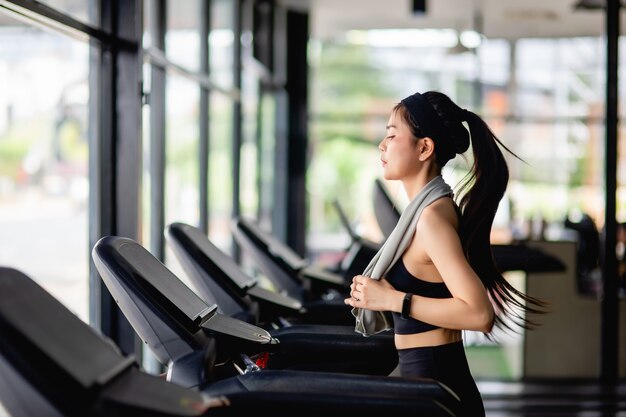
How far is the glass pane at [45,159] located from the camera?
2.59 meters

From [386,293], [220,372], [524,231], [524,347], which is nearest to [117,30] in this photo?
[220,372]

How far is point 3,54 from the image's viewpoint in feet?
8.31

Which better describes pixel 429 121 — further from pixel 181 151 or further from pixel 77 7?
pixel 181 151

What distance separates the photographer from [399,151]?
183 centimetres

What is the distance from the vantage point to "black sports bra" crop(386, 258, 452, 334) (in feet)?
5.82

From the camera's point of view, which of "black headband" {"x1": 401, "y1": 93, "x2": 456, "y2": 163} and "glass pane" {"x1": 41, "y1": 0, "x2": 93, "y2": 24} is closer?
"black headband" {"x1": 401, "y1": 93, "x2": 456, "y2": 163}

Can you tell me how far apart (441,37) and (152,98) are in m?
6.04

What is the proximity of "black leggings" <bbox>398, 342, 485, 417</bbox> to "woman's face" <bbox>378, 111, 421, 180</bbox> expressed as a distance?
377 millimetres

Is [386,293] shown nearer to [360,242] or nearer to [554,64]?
[360,242]

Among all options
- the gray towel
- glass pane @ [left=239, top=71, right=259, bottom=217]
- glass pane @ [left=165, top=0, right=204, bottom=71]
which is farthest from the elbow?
glass pane @ [left=239, top=71, right=259, bottom=217]

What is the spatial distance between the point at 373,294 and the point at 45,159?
154 cm

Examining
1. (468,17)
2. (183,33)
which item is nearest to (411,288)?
(183,33)

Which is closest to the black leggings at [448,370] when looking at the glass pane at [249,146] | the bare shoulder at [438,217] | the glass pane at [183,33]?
the bare shoulder at [438,217]

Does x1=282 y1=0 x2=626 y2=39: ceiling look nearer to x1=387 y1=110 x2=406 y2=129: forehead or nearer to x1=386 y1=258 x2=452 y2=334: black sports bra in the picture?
x1=387 y1=110 x2=406 y2=129: forehead
